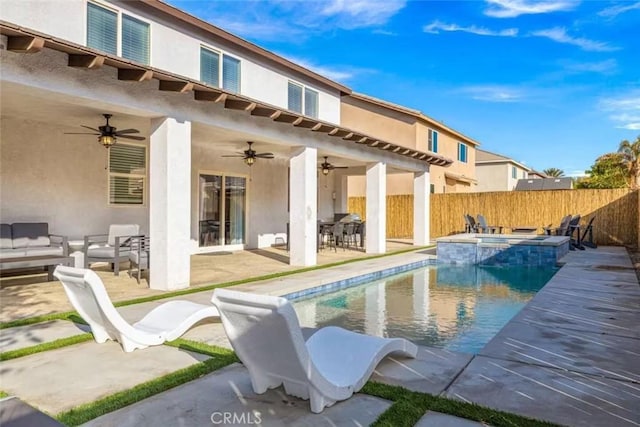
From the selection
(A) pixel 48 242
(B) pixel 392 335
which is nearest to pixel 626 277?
(B) pixel 392 335

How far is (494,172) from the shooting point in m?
40.2

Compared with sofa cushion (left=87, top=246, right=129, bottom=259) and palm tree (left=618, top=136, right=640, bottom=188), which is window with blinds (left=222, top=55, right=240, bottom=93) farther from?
palm tree (left=618, top=136, right=640, bottom=188)

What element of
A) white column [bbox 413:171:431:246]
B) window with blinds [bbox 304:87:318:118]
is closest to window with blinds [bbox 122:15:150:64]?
window with blinds [bbox 304:87:318:118]

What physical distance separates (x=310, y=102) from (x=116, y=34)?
7116 millimetres

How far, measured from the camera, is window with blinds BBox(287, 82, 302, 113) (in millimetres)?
14635

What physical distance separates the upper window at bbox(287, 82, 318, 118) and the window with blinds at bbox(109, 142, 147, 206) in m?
4.99

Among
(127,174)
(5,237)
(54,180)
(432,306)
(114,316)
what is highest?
(127,174)

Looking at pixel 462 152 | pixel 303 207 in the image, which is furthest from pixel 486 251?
pixel 462 152

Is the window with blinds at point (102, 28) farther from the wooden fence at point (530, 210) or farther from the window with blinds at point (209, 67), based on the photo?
the wooden fence at point (530, 210)

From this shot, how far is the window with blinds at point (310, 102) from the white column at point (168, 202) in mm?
7168

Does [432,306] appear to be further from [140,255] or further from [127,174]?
[127,174]

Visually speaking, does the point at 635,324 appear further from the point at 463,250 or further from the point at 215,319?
the point at 463,250

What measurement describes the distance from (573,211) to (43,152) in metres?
20.1

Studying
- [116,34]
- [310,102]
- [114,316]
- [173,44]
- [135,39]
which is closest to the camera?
[114,316]
